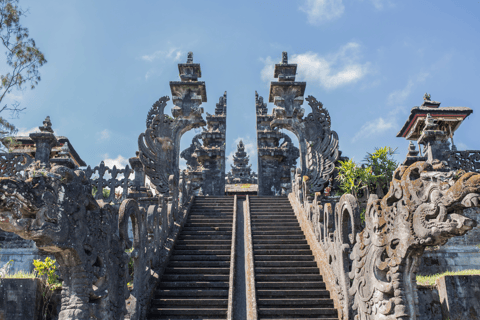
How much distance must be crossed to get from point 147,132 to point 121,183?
2399 mm

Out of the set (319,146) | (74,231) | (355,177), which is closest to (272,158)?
(319,146)

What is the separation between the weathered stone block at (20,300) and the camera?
6625 mm

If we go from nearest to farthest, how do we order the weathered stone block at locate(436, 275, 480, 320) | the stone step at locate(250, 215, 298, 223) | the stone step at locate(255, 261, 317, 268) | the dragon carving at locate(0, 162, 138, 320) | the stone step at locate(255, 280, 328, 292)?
the dragon carving at locate(0, 162, 138, 320)
the weathered stone block at locate(436, 275, 480, 320)
the stone step at locate(255, 280, 328, 292)
the stone step at locate(255, 261, 317, 268)
the stone step at locate(250, 215, 298, 223)

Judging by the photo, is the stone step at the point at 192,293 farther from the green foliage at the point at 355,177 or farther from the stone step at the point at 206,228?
the green foliage at the point at 355,177

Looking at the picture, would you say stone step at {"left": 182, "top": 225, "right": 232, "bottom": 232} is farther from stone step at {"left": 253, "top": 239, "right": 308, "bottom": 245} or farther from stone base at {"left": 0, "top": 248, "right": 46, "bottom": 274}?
stone base at {"left": 0, "top": 248, "right": 46, "bottom": 274}

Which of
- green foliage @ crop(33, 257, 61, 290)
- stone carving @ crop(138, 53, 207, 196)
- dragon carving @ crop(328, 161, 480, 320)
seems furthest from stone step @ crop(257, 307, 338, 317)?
stone carving @ crop(138, 53, 207, 196)

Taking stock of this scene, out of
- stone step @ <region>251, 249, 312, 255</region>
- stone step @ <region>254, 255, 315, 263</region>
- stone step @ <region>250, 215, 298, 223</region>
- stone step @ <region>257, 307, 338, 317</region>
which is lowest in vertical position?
stone step @ <region>257, 307, 338, 317</region>

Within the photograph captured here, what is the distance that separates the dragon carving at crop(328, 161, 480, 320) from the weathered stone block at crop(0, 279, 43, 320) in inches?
216

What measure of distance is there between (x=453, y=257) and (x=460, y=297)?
4.34 m

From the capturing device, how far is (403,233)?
5348mm

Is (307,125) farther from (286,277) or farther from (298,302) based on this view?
(298,302)

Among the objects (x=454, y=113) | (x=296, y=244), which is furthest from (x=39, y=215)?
(x=454, y=113)

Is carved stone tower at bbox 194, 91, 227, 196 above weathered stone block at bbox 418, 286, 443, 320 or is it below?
above

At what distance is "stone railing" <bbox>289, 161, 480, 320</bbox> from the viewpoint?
4777 millimetres
